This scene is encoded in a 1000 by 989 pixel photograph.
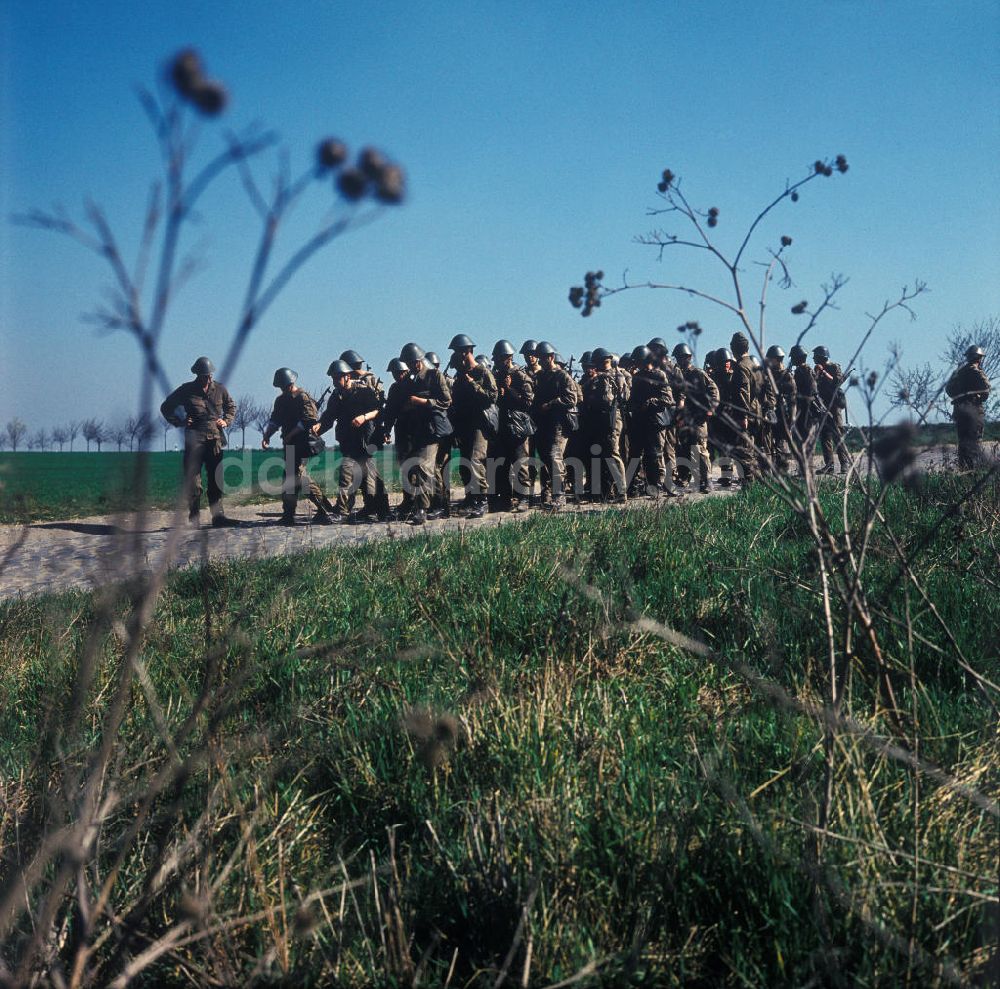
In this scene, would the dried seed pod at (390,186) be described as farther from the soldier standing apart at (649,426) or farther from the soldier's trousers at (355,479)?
the soldier standing apart at (649,426)

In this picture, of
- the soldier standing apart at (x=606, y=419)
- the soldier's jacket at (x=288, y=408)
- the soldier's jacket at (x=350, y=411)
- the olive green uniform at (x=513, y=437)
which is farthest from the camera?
the soldier standing apart at (x=606, y=419)

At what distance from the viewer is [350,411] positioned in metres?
13.8

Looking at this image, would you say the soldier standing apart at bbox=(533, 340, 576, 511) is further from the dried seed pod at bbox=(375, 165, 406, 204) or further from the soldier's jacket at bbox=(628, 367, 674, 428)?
the dried seed pod at bbox=(375, 165, 406, 204)

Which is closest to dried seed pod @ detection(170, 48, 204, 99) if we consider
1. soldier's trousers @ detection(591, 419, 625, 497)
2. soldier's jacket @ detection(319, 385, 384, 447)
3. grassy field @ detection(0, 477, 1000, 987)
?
grassy field @ detection(0, 477, 1000, 987)

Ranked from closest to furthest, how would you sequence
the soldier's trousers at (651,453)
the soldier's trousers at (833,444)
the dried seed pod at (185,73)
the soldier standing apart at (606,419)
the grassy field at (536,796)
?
the dried seed pod at (185,73)
the grassy field at (536,796)
the soldier's trousers at (833,444)
the soldier standing apart at (606,419)
the soldier's trousers at (651,453)

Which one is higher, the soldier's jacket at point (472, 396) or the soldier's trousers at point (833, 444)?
the soldier's jacket at point (472, 396)

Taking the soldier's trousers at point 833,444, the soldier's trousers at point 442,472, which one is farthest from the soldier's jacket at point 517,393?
the soldier's trousers at point 833,444

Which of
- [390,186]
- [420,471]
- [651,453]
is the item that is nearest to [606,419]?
[651,453]

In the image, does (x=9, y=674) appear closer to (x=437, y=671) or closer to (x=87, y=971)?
(x=437, y=671)

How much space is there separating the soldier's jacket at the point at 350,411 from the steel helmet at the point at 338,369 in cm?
29

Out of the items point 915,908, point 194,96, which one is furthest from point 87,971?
point 194,96

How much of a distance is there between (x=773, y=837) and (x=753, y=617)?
7.09ft

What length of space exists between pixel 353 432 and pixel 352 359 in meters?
1.35

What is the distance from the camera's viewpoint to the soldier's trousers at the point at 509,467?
15023 millimetres
